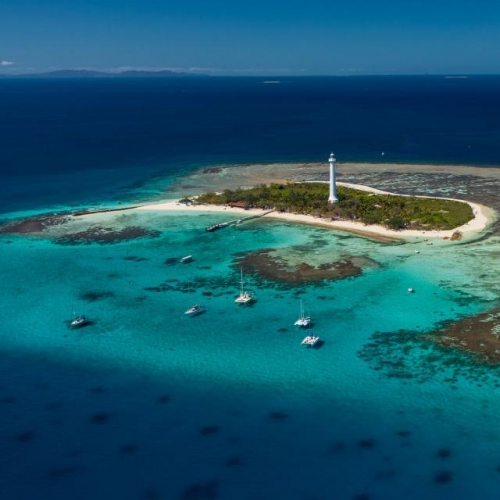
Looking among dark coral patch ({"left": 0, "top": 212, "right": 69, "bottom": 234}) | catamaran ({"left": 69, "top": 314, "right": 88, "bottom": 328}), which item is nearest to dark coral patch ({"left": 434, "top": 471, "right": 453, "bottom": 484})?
catamaran ({"left": 69, "top": 314, "right": 88, "bottom": 328})

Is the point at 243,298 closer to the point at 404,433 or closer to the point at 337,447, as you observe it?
the point at 337,447

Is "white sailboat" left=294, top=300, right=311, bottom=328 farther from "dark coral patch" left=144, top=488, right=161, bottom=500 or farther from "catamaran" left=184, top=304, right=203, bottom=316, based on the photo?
"dark coral patch" left=144, top=488, right=161, bottom=500

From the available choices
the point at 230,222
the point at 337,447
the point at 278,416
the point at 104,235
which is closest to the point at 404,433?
the point at 337,447

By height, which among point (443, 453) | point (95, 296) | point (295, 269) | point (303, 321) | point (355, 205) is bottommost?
point (443, 453)

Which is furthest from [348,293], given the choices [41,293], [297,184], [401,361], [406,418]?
[297,184]

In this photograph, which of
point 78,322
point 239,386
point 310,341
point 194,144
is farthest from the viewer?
point 194,144

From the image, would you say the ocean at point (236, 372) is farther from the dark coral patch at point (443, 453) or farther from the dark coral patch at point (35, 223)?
the dark coral patch at point (35, 223)

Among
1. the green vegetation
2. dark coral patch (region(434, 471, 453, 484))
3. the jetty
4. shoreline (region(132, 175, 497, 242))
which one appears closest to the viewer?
dark coral patch (region(434, 471, 453, 484))
